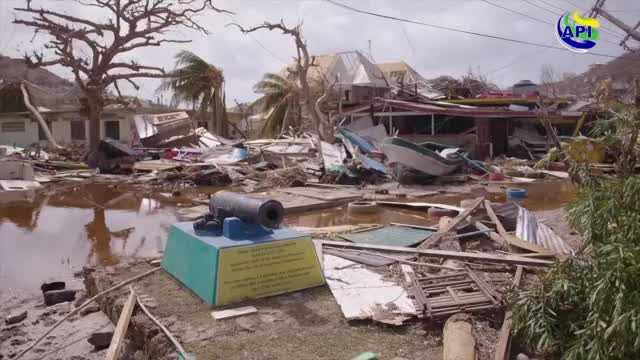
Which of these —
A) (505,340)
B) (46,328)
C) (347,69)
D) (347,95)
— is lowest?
(46,328)

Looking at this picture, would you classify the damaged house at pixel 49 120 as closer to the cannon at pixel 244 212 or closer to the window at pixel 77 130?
the window at pixel 77 130

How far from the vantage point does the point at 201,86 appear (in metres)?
32.0

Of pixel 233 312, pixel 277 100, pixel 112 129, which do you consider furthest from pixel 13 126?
pixel 233 312

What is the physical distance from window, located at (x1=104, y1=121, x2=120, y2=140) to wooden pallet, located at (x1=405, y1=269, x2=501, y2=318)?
29564mm

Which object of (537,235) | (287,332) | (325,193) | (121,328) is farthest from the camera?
(325,193)

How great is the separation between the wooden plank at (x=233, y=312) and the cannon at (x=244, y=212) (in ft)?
2.49

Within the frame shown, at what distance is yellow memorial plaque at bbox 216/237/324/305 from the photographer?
14.6 ft

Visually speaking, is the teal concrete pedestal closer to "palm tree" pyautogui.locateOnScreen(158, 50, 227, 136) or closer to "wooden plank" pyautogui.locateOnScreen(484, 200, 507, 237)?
"wooden plank" pyautogui.locateOnScreen(484, 200, 507, 237)

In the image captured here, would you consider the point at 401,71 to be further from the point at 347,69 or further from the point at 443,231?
the point at 443,231

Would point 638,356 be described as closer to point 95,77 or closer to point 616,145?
point 616,145

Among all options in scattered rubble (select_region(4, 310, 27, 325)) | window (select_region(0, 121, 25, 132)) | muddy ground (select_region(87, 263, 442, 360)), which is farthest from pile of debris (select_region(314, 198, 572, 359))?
window (select_region(0, 121, 25, 132))

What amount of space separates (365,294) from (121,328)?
210 cm

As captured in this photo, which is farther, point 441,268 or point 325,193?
point 325,193

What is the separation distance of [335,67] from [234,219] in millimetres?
31618
